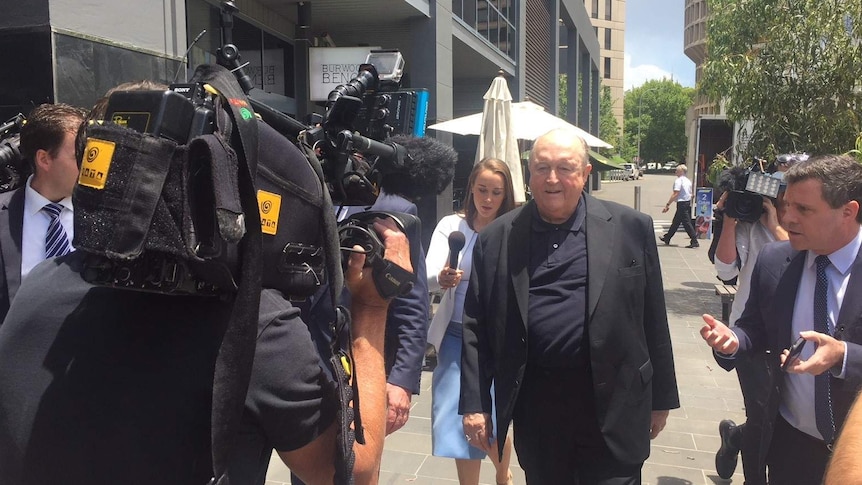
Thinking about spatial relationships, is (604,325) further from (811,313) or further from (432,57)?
(432,57)

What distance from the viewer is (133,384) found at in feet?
4.04

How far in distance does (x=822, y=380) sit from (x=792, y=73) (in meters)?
5.84

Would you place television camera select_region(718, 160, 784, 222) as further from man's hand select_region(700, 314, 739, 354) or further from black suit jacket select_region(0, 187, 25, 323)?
black suit jacket select_region(0, 187, 25, 323)

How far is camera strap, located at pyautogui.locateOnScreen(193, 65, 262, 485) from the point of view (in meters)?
1.19

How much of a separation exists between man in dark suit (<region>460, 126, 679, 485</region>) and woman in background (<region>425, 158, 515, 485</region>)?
0.70m

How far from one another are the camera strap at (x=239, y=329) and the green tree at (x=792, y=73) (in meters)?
6.98

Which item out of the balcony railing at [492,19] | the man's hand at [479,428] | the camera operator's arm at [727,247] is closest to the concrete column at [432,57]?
the balcony railing at [492,19]

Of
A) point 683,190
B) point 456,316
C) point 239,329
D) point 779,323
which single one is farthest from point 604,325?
point 683,190

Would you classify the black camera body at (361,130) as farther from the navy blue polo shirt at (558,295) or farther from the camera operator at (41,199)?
the camera operator at (41,199)

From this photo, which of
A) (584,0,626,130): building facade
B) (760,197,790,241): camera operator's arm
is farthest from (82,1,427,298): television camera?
(584,0,626,130): building facade

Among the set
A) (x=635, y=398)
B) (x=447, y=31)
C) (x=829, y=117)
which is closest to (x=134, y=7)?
(x=635, y=398)

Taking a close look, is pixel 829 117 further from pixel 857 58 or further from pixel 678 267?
pixel 678 267

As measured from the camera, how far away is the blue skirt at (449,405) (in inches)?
146

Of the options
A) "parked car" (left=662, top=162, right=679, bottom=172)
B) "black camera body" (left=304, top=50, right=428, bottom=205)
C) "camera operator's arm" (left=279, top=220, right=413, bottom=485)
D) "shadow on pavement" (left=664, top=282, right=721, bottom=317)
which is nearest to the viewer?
"camera operator's arm" (left=279, top=220, right=413, bottom=485)
